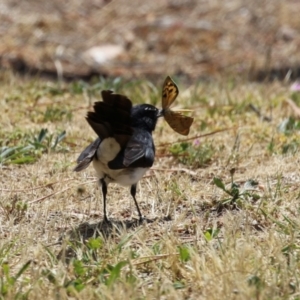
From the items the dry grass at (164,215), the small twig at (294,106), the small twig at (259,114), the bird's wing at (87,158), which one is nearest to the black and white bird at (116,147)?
the bird's wing at (87,158)

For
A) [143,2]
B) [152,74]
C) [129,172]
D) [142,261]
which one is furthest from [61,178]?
[143,2]

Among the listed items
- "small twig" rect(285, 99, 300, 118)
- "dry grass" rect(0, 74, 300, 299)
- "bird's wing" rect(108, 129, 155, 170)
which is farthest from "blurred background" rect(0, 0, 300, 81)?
"bird's wing" rect(108, 129, 155, 170)

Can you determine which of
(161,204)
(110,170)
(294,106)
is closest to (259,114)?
(294,106)

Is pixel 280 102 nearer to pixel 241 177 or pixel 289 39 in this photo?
pixel 241 177

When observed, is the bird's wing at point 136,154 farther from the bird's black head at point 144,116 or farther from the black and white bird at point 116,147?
the bird's black head at point 144,116

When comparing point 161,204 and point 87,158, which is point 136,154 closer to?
point 87,158

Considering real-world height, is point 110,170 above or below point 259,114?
above
